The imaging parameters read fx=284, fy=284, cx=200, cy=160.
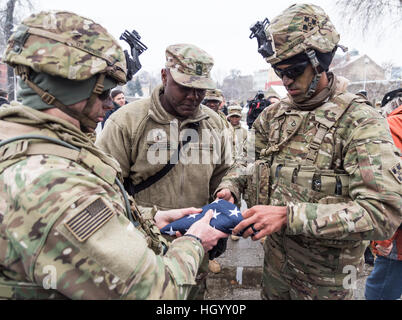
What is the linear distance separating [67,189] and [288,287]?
75.6 inches

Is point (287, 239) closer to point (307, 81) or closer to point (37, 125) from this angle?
point (307, 81)

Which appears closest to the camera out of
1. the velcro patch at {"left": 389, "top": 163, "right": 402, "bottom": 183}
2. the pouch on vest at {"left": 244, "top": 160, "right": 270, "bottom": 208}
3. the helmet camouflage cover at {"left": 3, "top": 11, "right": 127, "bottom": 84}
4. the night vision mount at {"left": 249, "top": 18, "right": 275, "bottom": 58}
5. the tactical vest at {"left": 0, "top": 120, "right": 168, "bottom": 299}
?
the tactical vest at {"left": 0, "top": 120, "right": 168, "bottom": 299}

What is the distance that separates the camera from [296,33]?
2002mm

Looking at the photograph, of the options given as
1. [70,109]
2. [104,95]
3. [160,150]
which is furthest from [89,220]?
[160,150]

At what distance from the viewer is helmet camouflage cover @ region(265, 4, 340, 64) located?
200 cm

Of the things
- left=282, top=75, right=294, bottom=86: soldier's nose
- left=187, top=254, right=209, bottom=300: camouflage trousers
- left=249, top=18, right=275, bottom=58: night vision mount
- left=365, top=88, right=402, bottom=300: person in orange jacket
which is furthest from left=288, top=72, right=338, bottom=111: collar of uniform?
left=187, top=254, right=209, bottom=300: camouflage trousers

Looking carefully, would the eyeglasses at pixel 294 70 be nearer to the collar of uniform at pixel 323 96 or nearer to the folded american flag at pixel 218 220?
the collar of uniform at pixel 323 96

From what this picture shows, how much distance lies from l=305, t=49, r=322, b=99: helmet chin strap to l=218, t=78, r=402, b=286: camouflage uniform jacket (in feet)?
0.41

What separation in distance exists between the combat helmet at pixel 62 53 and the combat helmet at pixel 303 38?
1.22 metres

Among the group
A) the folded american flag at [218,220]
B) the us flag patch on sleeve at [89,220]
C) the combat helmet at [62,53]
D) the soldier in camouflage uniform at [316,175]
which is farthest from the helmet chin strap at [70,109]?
the soldier in camouflage uniform at [316,175]

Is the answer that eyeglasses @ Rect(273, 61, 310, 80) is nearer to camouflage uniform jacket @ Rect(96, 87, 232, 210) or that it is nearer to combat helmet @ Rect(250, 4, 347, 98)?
combat helmet @ Rect(250, 4, 347, 98)

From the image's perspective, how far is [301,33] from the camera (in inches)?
78.7

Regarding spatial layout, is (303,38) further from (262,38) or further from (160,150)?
(160,150)
